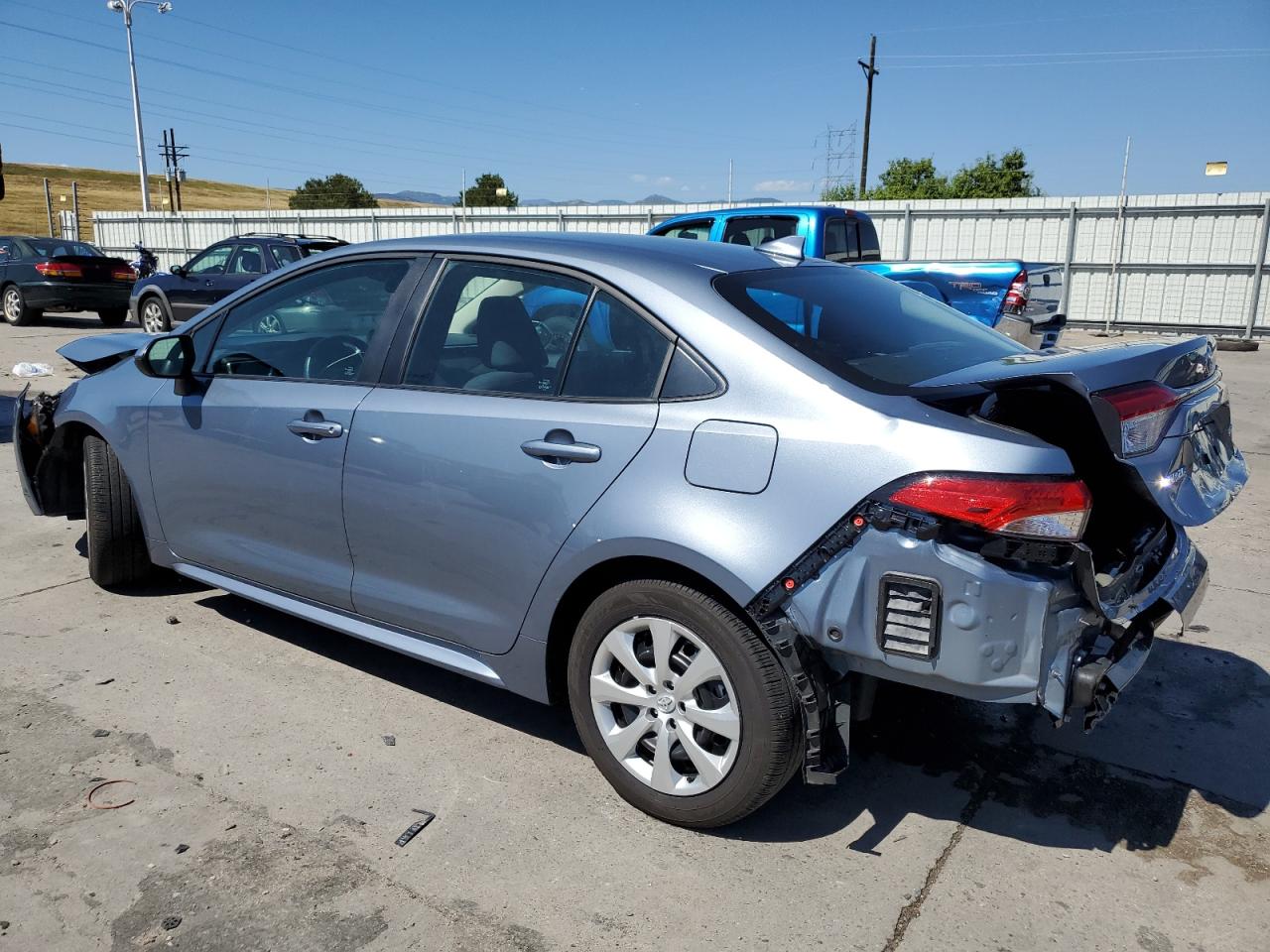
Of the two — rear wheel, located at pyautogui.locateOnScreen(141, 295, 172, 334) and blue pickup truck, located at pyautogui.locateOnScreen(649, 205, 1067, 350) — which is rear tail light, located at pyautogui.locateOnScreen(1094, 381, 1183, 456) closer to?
blue pickup truck, located at pyautogui.locateOnScreen(649, 205, 1067, 350)

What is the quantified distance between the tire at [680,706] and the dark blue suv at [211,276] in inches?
505

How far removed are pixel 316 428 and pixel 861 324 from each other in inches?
75.0

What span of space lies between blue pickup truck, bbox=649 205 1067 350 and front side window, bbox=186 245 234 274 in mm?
8348

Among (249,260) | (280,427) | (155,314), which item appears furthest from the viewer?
(155,314)

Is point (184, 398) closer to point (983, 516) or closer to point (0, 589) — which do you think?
point (0, 589)

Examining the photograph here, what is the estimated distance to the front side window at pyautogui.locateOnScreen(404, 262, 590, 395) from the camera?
3203 mm

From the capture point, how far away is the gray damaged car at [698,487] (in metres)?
2.46

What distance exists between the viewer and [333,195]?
235ft

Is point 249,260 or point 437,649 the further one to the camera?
point 249,260

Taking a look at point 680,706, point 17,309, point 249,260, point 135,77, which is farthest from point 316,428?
point 135,77

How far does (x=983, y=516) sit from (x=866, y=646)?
0.43 m

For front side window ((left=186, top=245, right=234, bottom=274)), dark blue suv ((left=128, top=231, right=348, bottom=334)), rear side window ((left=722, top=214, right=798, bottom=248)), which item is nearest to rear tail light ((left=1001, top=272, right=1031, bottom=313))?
rear side window ((left=722, top=214, right=798, bottom=248))

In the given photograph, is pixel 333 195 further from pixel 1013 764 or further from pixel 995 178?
pixel 1013 764

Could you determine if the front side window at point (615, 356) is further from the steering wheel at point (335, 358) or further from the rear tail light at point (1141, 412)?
the rear tail light at point (1141, 412)
